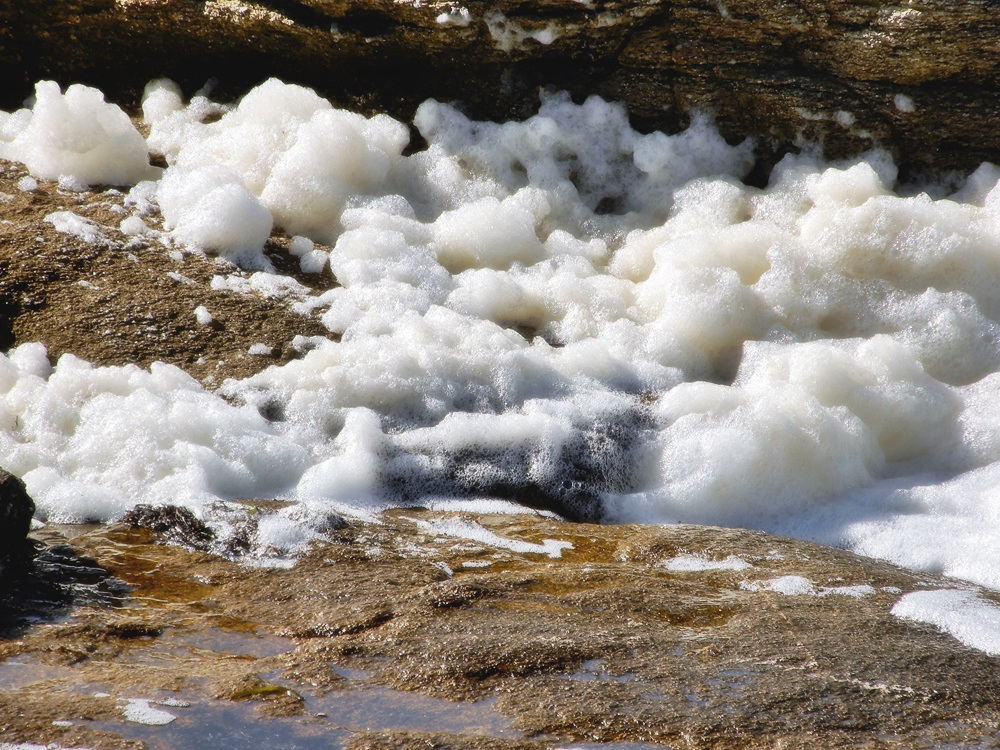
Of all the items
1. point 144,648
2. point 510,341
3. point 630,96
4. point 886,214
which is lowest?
point 144,648

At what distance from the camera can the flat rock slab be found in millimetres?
2223

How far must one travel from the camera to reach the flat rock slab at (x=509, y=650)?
222cm

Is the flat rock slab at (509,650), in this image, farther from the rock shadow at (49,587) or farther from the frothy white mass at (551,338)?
the frothy white mass at (551,338)

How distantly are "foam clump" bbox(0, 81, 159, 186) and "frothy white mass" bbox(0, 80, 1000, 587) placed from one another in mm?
12

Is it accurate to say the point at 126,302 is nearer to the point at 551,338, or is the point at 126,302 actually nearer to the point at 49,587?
the point at 49,587

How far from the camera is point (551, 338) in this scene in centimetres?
463

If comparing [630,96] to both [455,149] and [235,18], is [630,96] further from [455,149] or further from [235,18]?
[235,18]

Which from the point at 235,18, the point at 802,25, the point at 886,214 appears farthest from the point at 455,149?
A: the point at 886,214

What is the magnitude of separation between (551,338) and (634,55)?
5.90ft

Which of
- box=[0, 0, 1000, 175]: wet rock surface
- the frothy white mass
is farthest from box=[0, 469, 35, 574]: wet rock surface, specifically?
box=[0, 0, 1000, 175]: wet rock surface

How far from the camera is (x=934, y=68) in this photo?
4.98 meters

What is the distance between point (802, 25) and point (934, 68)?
70 centimetres

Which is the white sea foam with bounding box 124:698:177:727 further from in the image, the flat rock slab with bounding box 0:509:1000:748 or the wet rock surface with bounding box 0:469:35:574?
the wet rock surface with bounding box 0:469:35:574

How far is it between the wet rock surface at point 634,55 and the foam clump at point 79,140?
0.79 m
